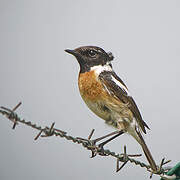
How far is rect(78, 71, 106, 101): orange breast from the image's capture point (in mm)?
4789

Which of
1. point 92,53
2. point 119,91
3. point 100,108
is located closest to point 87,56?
point 92,53

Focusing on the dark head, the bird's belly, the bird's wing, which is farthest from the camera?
the dark head

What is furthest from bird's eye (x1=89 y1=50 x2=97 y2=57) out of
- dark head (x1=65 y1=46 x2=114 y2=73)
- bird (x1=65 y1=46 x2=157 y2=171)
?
bird (x1=65 y1=46 x2=157 y2=171)

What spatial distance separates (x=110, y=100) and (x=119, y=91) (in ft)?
0.71

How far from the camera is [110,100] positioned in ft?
15.8

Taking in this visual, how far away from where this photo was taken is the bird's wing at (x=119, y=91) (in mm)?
4898

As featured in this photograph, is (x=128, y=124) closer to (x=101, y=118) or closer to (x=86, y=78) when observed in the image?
(x=101, y=118)

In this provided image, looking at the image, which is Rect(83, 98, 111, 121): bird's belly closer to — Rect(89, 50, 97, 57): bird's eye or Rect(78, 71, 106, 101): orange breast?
Rect(78, 71, 106, 101): orange breast

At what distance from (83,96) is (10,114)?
2.13 metres

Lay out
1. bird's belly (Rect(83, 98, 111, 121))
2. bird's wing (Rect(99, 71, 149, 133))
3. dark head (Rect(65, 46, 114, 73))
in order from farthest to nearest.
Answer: dark head (Rect(65, 46, 114, 73)) → bird's wing (Rect(99, 71, 149, 133)) → bird's belly (Rect(83, 98, 111, 121))

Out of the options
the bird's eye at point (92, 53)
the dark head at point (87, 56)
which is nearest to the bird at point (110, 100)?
the dark head at point (87, 56)

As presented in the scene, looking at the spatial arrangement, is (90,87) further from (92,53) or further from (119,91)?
(92,53)

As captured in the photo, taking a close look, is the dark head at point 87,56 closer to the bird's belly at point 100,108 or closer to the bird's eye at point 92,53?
the bird's eye at point 92,53

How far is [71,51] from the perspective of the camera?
525 cm
